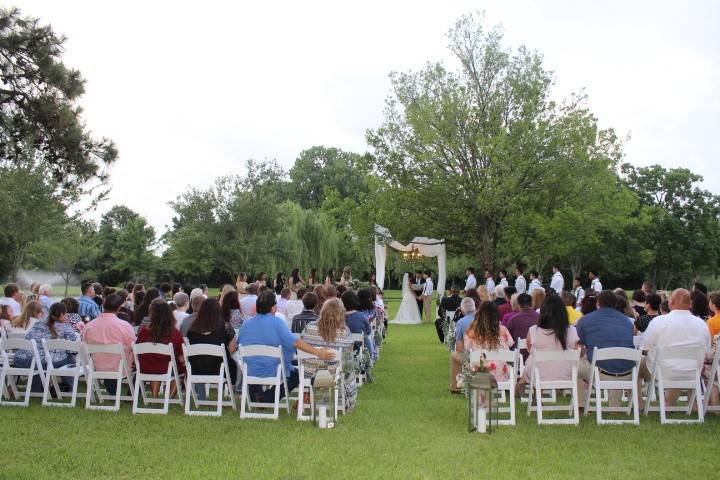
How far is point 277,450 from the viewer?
655 centimetres

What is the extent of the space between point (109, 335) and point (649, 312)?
7326 millimetres

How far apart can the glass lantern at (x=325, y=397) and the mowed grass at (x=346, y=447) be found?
0.52 ft

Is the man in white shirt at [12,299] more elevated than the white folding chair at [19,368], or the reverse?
the man in white shirt at [12,299]

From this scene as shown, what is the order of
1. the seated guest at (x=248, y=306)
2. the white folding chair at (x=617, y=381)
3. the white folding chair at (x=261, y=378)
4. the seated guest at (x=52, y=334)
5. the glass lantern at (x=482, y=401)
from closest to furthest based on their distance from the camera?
the glass lantern at (x=482, y=401) < the white folding chair at (x=617, y=381) < the white folding chair at (x=261, y=378) < the seated guest at (x=52, y=334) < the seated guest at (x=248, y=306)

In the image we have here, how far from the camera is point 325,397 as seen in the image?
7621 mm

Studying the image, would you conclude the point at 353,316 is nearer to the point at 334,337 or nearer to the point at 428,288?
the point at 334,337

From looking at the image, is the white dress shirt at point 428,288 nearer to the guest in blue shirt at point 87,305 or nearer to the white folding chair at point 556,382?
the guest in blue shirt at point 87,305

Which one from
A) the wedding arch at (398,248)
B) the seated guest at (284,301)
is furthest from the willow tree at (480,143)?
the seated guest at (284,301)

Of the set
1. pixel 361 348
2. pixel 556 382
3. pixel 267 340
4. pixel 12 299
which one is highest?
pixel 12 299

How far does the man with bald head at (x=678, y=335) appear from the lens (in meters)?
8.03

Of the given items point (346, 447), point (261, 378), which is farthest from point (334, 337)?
point (346, 447)

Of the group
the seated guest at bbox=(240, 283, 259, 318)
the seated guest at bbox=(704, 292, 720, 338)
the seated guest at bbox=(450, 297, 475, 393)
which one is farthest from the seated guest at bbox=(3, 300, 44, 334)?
the seated guest at bbox=(704, 292, 720, 338)

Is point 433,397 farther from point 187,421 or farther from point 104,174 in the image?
point 104,174

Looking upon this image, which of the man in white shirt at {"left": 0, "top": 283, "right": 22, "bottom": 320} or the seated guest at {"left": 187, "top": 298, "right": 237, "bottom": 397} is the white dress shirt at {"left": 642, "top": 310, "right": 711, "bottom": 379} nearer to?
the seated guest at {"left": 187, "top": 298, "right": 237, "bottom": 397}
